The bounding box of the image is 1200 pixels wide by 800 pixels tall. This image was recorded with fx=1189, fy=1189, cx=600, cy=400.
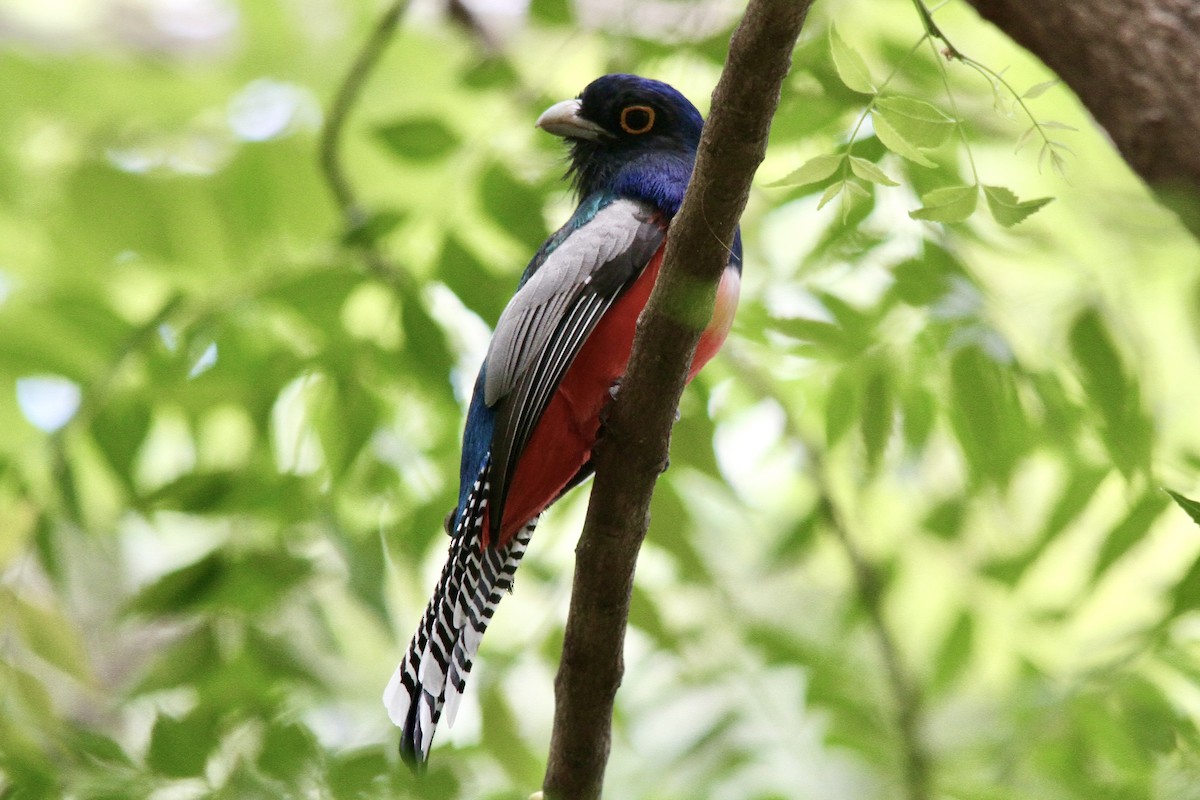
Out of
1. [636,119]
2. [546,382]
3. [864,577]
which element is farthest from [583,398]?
[864,577]

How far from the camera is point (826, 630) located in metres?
4.69

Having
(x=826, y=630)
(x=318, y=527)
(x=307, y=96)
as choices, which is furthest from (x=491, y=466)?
(x=307, y=96)

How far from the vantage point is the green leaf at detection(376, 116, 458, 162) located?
3.71m

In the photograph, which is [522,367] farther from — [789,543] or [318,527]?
[789,543]

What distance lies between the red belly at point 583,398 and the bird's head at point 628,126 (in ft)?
2.07

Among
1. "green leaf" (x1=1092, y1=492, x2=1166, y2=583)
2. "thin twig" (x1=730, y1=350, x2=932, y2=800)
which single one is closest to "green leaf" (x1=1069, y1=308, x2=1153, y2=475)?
"green leaf" (x1=1092, y1=492, x2=1166, y2=583)

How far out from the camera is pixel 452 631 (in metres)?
3.38

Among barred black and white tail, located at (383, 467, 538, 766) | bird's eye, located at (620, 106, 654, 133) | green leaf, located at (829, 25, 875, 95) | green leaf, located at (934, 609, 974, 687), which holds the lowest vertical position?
green leaf, located at (934, 609, 974, 687)

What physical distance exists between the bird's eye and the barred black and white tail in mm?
1287

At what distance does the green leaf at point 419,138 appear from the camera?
3709mm

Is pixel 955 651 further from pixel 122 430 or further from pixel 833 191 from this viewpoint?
pixel 122 430

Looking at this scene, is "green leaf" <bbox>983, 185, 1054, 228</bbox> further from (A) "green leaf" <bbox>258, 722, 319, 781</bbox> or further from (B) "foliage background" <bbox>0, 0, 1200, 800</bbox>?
(A) "green leaf" <bbox>258, 722, 319, 781</bbox>

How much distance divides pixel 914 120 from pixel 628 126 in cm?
201

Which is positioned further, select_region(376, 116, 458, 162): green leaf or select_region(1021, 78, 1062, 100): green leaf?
select_region(376, 116, 458, 162): green leaf
